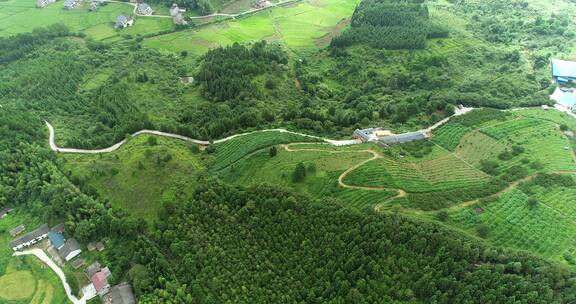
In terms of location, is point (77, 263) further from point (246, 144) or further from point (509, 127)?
point (509, 127)

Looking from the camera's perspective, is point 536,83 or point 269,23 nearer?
point 536,83

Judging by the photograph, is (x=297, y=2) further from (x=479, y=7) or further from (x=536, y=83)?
(x=536, y=83)

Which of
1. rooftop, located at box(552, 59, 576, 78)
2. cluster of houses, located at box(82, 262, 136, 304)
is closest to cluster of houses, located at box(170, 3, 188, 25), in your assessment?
cluster of houses, located at box(82, 262, 136, 304)

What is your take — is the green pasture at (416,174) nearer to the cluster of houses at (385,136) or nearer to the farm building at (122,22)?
the cluster of houses at (385,136)

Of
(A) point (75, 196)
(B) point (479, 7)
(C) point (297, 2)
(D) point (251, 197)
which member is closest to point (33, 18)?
(C) point (297, 2)

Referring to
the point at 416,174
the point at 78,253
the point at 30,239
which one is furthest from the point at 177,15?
the point at 416,174

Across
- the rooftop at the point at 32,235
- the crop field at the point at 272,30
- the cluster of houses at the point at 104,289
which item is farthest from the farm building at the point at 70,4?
the cluster of houses at the point at 104,289

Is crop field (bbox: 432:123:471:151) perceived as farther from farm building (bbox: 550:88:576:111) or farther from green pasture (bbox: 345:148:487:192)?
farm building (bbox: 550:88:576:111)

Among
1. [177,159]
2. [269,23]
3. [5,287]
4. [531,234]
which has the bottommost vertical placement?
[5,287]

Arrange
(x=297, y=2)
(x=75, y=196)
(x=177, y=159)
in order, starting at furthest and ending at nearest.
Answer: (x=297, y=2), (x=177, y=159), (x=75, y=196)
